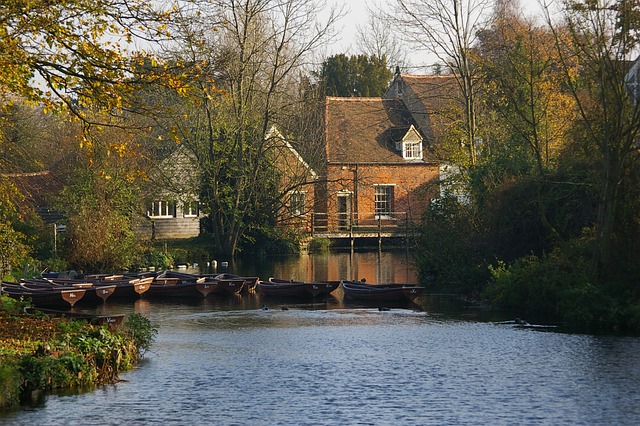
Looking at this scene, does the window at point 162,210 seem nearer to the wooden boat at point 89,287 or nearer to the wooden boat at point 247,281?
the wooden boat at point 247,281

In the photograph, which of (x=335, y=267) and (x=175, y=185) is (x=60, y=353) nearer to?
(x=335, y=267)

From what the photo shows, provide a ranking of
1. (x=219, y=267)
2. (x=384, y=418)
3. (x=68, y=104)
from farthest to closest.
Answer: (x=219, y=267) → (x=68, y=104) → (x=384, y=418)

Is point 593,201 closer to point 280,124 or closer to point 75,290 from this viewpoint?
point 75,290

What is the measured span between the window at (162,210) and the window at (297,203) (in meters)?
7.38

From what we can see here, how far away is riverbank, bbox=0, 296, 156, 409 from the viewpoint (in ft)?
52.7

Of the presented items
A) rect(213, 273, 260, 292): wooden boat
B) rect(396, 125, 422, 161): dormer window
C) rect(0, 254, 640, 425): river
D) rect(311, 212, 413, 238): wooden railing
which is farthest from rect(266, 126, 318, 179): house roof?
rect(0, 254, 640, 425): river

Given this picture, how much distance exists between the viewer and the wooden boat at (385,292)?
105 ft

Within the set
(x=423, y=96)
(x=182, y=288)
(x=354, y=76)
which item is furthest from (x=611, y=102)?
(x=354, y=76)

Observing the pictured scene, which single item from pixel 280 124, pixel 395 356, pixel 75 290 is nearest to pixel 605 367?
pixel 395 356

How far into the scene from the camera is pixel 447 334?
24.7 m

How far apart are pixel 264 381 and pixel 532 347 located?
23.2 feet

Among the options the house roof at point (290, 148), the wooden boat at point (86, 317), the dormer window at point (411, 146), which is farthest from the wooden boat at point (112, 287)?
the dormer window at point (411, 146)

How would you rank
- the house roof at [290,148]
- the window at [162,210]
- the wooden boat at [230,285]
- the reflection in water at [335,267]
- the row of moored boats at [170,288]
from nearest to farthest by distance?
1. the row of moored boats at [170,288]
2. the wooden boat at [230,285]
3. the reflection in water at [335,267]
4. the house roof at [290,148]
5. the window at [162,210]

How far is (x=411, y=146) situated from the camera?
6056 cm
